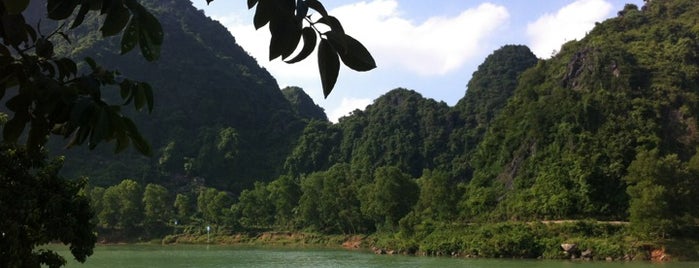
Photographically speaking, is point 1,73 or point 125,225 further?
point 125,225

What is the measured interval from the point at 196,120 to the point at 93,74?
232 ft

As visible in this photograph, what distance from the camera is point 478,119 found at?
6091 cm

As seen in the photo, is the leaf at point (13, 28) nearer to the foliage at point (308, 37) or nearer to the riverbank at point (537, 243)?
the foliage at point (308, 37)

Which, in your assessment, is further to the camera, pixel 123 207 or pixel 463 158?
pixel 463 158

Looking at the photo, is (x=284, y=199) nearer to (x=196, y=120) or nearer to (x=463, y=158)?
(x=463, y=158)

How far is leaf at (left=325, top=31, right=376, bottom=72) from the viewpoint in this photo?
103cm

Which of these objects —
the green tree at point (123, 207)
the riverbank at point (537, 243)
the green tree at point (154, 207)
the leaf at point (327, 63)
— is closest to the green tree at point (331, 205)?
the riverbank at point (537, 243)

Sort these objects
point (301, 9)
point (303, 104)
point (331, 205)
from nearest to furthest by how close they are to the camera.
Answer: point (301, 9) < point (331, 205) < point (303, 104)

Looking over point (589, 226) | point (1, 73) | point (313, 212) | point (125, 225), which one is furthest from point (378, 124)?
point (1, 73)

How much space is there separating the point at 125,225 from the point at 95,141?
48.3 m

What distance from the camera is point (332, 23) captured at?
1051 mm

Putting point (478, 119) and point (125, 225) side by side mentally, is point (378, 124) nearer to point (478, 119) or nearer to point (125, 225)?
point (478, 119)

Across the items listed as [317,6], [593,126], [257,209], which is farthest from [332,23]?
[257,209]

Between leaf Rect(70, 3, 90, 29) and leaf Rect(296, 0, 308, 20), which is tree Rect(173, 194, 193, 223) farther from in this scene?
leaf Rect(296, 0, 308, 20)
